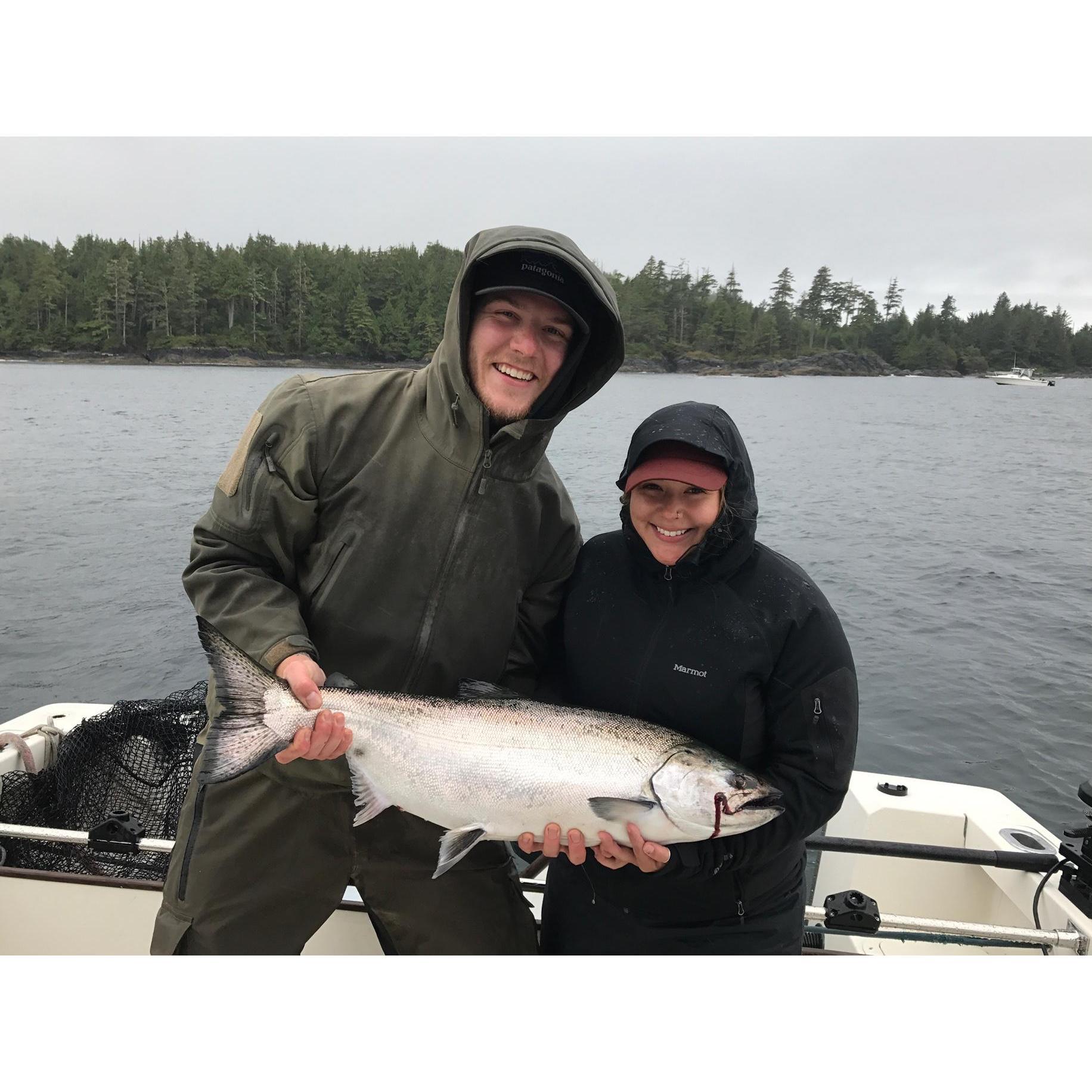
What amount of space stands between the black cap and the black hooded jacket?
0.60 metres

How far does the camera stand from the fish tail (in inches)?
113

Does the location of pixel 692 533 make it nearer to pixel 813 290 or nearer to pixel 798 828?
pixel 798 828

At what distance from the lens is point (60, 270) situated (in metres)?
67.6

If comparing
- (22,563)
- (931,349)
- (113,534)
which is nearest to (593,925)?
(22,563)

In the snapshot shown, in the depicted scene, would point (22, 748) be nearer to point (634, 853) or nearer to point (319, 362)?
point (634, 853)

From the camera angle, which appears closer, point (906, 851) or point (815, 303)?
point (906, 851)

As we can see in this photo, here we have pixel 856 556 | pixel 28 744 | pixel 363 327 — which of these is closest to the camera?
pixel 28 744

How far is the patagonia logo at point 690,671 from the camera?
3.01 metres

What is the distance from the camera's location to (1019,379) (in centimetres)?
10450

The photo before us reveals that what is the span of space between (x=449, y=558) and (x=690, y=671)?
101 cm

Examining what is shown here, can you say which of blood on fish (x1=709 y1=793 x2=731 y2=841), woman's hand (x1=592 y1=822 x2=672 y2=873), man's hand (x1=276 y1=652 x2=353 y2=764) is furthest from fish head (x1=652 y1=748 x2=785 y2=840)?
man's hand (x1=276 y1=652 x2=353 y2=764)

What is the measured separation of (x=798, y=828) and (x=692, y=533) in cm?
112

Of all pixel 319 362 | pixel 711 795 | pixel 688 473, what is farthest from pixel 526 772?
pixel 319 362

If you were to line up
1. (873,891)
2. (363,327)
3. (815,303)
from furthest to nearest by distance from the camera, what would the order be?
(815,303) → (363,327) → (873,891)
